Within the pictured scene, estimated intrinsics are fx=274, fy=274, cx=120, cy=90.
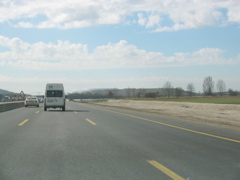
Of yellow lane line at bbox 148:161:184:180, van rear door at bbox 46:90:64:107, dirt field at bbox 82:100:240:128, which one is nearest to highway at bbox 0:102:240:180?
yellow lane line at bbox 148:161:184:180

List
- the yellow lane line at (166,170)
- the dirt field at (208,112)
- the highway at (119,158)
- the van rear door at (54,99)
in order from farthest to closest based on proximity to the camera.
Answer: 1. the van rear door at (54,99)
2. the dirt field at (208,112)
3. the highway at (119,158)
4. the yellow lane line at (166,170)

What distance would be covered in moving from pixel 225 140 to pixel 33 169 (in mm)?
6015

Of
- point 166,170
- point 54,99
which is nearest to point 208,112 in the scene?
point 54,99

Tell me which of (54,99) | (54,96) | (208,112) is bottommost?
(208,112)

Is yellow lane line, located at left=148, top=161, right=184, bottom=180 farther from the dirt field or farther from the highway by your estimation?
the dirt field

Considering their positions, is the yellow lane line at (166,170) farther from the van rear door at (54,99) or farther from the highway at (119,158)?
the van rear door at (54,99)

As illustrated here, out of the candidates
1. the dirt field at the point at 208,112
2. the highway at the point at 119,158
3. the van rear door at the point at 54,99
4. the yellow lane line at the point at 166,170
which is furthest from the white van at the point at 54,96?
the yellow lane line at the point at 166,170

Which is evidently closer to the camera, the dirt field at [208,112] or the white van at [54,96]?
the dirt field at [208,112]

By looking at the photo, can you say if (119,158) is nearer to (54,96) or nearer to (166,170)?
(166,170)

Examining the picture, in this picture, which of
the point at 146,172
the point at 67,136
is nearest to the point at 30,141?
the point at 67,136

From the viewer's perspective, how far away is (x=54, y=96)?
1025 inches

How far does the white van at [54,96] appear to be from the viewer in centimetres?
2593

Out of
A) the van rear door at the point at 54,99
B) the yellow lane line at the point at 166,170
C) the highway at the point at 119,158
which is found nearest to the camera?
the yellow lane line at the point at 166,170

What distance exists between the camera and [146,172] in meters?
5.10
